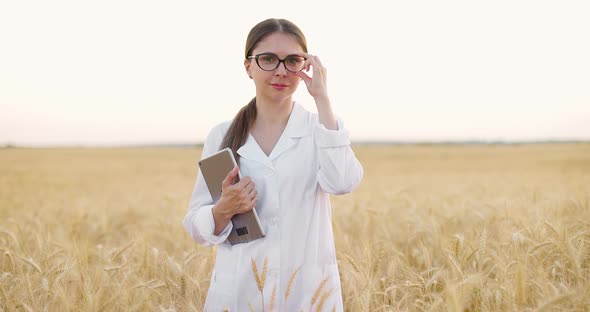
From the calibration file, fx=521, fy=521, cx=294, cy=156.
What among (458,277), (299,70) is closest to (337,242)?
(458,277)

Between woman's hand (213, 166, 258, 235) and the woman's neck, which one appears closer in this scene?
woman's hand (213, 166, 258, 235)

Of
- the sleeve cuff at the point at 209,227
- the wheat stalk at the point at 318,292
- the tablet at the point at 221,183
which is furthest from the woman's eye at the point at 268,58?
the wheat stalk at the point at 318,292

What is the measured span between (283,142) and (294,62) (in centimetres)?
30

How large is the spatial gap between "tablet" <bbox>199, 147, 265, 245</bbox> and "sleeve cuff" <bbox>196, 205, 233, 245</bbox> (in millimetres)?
32

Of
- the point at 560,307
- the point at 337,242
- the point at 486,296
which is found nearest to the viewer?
the point at 560,307

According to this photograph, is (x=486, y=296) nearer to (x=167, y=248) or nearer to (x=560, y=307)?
(x=560, y=307)

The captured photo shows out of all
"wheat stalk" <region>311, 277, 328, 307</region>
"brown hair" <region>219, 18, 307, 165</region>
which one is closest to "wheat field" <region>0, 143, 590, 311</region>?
"wheat stalk" <region>311, 277, 328, 307</region>

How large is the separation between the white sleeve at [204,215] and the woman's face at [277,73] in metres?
0.35

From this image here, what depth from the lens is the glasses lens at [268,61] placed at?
Answer: 1.95 m

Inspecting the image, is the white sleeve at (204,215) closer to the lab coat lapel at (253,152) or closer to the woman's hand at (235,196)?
the woman's hand at (235,196)

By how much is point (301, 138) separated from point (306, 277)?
531 millimetres

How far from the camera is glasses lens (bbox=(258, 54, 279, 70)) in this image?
1.95 m

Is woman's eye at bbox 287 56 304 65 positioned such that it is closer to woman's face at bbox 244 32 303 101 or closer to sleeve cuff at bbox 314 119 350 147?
woman's face at bbox 244 32 303 101

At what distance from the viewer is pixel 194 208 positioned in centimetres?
213
